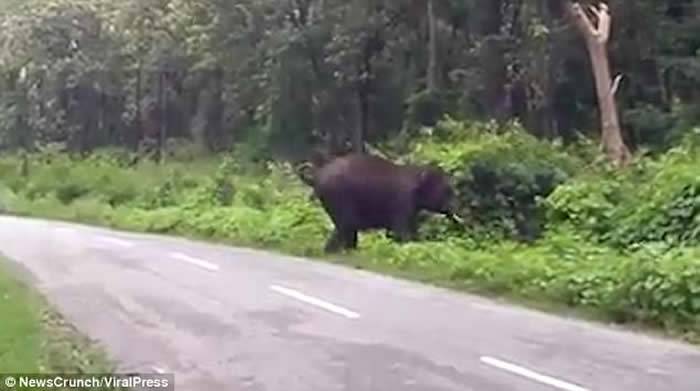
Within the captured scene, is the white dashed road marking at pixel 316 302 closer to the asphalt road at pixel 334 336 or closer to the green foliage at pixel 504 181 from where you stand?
the asphalt road at pixel 334 336

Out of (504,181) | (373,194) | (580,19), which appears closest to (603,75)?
(580,19)

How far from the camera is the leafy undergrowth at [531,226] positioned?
15.1 metres

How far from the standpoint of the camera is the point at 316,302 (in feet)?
52.4

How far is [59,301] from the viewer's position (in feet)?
54.7

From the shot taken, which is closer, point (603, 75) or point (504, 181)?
point (504, 181)

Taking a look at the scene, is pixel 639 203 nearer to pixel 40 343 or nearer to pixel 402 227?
pixel 402 227

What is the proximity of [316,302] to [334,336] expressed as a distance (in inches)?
110

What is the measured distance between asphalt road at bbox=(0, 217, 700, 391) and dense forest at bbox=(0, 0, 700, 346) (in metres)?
1.32

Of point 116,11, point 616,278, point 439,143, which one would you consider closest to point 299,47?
point 116,11

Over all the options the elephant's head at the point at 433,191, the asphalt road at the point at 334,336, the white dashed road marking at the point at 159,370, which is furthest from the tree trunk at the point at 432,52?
the white dashed road marking at the point at 159,370

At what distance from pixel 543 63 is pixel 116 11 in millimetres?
31158

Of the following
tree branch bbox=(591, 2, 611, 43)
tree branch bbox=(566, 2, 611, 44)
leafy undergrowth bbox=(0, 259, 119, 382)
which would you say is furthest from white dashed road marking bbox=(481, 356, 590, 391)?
tree branch bbox=(591, 2, 611, 43)

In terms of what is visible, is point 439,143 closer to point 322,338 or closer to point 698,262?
point 698,262

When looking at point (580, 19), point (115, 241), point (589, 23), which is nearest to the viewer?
point (115, 241)
